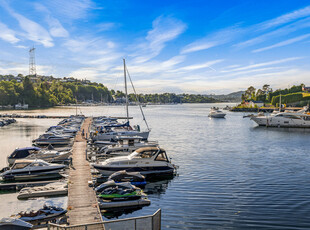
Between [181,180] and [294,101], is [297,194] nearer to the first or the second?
[181,180]

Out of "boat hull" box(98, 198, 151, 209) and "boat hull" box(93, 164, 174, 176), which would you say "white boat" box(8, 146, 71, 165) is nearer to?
"boat hull" box(93, 164, 174, 176)

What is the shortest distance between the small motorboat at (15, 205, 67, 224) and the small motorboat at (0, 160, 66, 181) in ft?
32.7

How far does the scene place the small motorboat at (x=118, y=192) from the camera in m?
19.7

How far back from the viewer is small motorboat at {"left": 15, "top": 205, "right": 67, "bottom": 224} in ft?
51.9

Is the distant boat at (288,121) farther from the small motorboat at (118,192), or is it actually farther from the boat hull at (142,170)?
the small motorboat at (118,192)

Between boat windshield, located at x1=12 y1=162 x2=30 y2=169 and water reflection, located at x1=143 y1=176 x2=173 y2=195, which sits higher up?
boat windshield, located at x1=12 y1=162 x2=30 y2=169

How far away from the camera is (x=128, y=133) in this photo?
152 feet

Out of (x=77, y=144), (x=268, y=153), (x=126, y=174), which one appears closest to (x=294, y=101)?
(x=268, y=153)

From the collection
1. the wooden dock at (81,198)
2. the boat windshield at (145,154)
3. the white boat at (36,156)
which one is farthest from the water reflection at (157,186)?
the white boat at (36,156)

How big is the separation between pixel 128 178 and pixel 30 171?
9.29m

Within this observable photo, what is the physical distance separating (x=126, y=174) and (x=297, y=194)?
13.6 m

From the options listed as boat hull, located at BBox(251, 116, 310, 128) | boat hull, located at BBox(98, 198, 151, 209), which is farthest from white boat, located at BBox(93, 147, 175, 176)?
boat hull, located at BBox(251, 116, 310, 128)


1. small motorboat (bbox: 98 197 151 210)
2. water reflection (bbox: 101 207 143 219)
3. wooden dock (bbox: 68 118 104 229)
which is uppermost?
wooden dock (bbox: 68 118 104 229)

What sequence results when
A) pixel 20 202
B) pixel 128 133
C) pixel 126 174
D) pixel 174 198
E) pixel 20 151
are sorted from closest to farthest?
pixel 20 202, pixel 174 198, pixel 126 174, pixel 20 151, pixel 128 133
